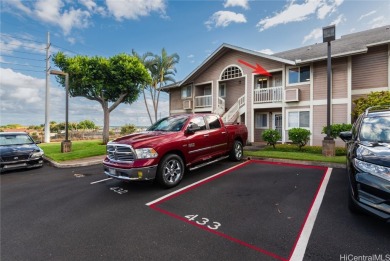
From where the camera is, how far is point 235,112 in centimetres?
1589

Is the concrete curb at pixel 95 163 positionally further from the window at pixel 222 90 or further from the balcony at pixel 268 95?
the window at pixel 222 90

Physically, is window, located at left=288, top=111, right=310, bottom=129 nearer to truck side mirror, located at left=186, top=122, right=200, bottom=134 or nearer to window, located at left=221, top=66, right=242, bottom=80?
window, located at left=221, top=66, right=242, bottom=80

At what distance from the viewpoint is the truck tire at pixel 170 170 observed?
509 cm

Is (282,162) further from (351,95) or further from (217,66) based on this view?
(217,66)

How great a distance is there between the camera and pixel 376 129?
3.90m

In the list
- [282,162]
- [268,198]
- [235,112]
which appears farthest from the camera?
[235,112]

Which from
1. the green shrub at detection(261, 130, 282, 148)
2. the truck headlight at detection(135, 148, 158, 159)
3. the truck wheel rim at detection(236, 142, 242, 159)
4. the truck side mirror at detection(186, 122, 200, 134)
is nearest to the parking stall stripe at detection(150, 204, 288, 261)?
the truck headlight at detection(135, 148, 158, 159)

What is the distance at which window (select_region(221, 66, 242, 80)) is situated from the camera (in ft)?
52.3

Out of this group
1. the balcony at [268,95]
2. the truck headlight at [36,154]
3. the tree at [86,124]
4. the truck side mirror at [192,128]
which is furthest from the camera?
the tree at [86,124]

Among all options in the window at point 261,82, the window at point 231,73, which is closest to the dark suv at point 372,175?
the window at point 261,82

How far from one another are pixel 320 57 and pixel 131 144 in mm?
12019

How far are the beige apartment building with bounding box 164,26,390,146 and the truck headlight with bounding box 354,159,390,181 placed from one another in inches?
406

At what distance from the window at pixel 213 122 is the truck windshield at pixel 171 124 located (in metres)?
0.91

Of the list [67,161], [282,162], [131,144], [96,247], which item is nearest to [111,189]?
[131,144]
